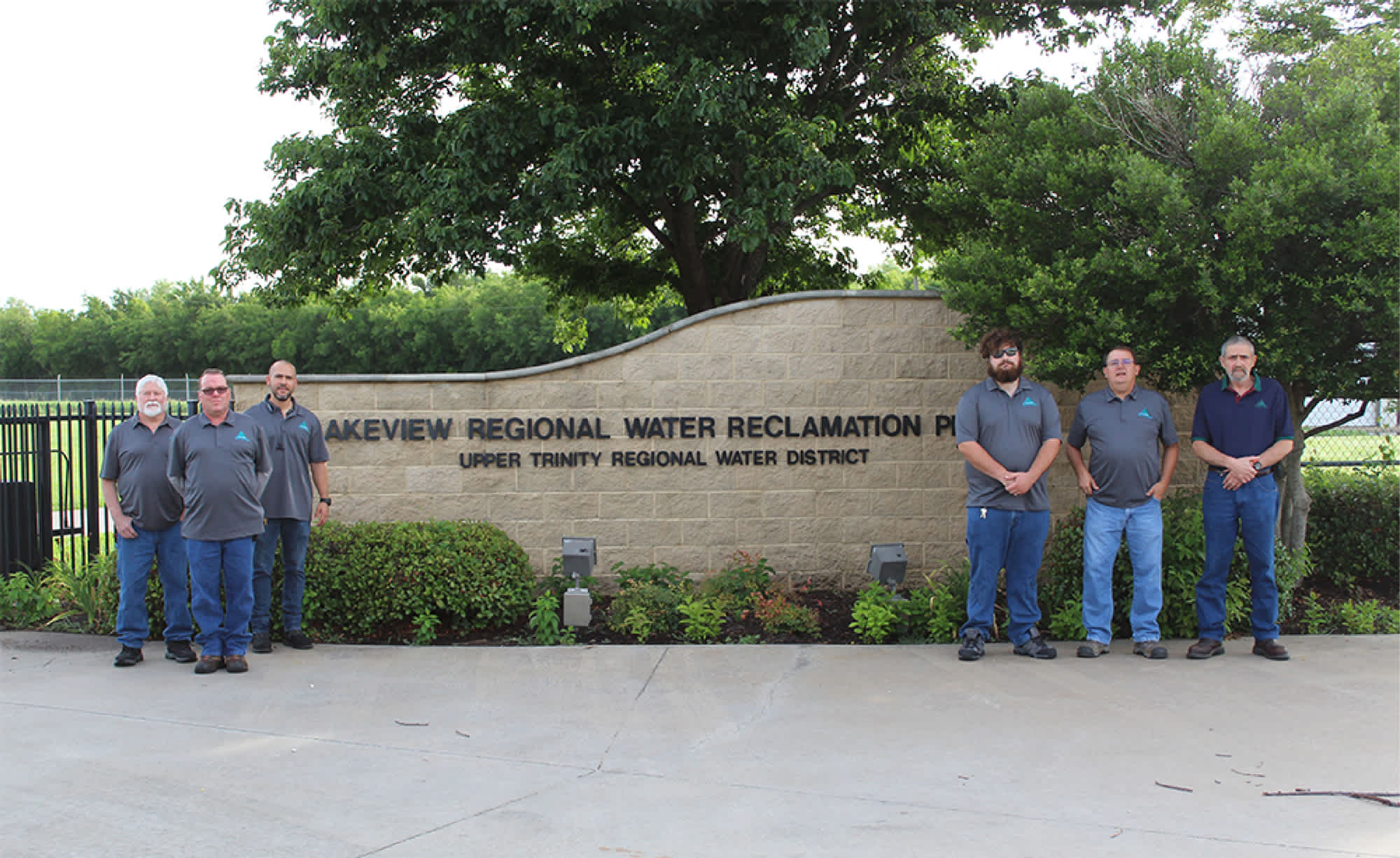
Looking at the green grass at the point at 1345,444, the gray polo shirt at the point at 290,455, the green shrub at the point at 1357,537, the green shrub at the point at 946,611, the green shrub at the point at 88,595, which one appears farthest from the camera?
the green grass at the point at 1345,444

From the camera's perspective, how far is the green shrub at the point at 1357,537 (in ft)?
27.7

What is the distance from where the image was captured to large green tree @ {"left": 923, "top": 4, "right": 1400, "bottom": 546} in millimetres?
6195

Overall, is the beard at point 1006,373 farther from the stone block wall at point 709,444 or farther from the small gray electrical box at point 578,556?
the small gray electrical box at point 578,556

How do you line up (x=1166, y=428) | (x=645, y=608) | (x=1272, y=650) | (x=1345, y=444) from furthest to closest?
1. (x=1345, y=444)
2. (x=645, y=608)
3. (x=1166, y=428)
4. (x=1272, y=650)

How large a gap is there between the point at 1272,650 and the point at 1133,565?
2.94ft

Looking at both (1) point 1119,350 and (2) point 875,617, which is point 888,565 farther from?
(1) point 1119,350

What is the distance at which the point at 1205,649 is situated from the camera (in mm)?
6465

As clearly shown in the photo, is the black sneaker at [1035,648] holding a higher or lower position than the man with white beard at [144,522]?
lower

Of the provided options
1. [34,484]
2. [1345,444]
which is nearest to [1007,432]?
[34,484]

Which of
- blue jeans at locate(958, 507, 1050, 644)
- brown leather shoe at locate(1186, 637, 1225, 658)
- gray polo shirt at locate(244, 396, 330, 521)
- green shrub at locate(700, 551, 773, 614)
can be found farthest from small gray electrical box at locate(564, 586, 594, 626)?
brown leather shoe at locate(1186, 637, 1225, 658)

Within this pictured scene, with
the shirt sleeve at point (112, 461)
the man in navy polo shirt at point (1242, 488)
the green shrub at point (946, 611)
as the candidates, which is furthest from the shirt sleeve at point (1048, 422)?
the shirt sleeve at point (112, 461)

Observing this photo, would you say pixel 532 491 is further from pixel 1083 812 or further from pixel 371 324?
pixel 371 324

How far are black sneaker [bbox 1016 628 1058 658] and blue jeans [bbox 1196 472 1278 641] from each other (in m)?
0.92

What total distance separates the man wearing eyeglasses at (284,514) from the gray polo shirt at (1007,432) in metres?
4.08
